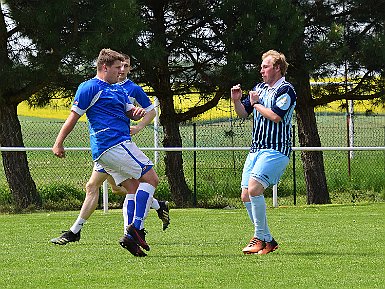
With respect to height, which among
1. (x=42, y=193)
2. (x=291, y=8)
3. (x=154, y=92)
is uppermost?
(x=291, y=8)

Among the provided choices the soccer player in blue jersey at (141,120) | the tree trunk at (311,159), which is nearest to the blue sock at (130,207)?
the soccer player in blue jersey at (141,120)

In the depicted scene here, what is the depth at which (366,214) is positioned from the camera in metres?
14.3

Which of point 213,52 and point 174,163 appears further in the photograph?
point 174,163

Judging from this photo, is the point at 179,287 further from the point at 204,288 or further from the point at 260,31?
the point at 260,31

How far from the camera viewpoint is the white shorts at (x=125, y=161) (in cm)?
905

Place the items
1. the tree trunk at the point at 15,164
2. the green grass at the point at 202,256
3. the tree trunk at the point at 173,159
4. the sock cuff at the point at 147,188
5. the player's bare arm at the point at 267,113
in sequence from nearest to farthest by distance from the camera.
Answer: the green grass at the point at 202,256, the player's bare arm at the point at 267,113, the sock cuff at the point at 147,188, the tree trunk at the point at 15,164, the tree trunk at the point at 173,159

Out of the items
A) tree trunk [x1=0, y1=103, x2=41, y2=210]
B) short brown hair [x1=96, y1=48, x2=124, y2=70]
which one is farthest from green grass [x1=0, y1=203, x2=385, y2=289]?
tree trunk [x1=0, y1=103, x2=41, y2=210]

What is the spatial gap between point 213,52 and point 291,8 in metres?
1.73

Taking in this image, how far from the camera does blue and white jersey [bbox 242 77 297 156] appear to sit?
891 cm

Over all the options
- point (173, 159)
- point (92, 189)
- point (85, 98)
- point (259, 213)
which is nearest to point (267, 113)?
point (259, 213)

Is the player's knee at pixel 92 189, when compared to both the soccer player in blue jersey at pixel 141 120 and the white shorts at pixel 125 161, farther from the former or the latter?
the white shorts at pixel 125 161

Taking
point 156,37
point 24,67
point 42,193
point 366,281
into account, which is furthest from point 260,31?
point 366,281

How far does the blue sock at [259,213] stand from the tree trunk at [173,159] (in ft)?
33.5

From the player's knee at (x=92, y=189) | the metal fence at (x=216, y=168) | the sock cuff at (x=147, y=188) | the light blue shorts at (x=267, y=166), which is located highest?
the light blue shorts at (x=267, y=166)
